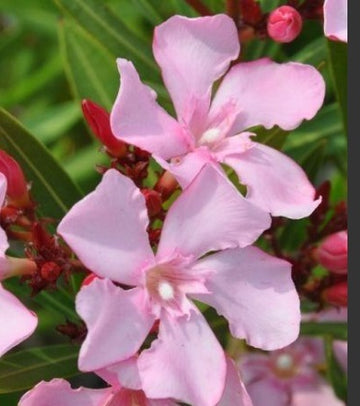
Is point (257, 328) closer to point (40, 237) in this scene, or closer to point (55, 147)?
point (40, 237)

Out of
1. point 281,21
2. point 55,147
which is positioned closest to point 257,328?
point 281,21

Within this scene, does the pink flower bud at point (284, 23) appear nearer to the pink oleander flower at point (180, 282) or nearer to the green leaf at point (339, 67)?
the green leaf at point (339, 67)

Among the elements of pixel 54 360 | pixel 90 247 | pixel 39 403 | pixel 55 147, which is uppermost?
pixel 90 247

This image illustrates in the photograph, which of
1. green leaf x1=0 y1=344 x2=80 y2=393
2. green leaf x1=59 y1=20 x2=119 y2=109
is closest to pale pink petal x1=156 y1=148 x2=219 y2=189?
green leaf x1=0 y1=344 x2=80 y2=393

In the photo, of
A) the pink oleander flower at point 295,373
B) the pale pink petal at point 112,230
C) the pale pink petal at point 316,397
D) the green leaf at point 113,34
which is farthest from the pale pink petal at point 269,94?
the pale pink petal at point 316,397

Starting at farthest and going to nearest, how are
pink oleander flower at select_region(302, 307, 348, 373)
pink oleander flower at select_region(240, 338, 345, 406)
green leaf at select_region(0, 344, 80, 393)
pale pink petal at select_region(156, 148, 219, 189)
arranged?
pink oleander flower at select_region(240, 338, 345, 406) → pink oleander flower at select_region(302, 307, 348, 373) → green leaf at select_region(0, 344, 80, 393) → pale pink petal at select_region(156, 148, 219, 189)

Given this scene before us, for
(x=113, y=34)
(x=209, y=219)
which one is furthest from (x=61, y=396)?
(x=113, y=34)

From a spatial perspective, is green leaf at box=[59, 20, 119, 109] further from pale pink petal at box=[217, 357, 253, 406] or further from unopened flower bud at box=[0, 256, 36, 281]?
pale pink petal at box=[217, 357, 253, 406]
